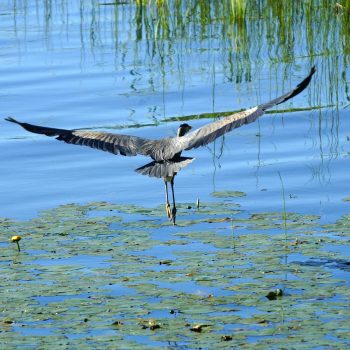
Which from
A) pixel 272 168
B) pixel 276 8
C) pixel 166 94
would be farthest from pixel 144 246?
pixel 276 8

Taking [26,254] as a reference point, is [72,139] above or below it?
above

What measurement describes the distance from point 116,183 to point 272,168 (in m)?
1.33

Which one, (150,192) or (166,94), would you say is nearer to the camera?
(150,192)

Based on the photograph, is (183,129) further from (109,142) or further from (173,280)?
(173,280)

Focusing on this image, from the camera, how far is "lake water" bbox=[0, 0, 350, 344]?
961 centimetres

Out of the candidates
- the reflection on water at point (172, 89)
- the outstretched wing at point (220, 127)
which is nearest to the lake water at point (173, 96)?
the reflection on water at point (172, 89)

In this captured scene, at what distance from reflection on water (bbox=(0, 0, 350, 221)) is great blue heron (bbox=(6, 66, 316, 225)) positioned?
2.82 ft

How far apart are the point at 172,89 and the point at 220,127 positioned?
4.99 m

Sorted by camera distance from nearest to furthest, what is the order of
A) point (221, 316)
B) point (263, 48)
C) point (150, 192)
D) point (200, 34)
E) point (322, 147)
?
point (221, 316) < point (150, 192) < point (322, 147) < point (263, 48) < point (200, 34)

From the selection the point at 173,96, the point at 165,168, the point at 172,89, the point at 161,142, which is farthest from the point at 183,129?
the point at 172,89

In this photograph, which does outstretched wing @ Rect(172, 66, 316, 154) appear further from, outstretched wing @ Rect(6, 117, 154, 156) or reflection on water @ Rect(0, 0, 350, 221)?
reflection on water @ Rect(0, 0, 350, 221)

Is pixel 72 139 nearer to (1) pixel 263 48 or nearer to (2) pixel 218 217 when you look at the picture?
(2) pixel 218 217

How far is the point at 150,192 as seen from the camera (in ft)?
31.4

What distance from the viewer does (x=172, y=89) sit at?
509 inches
